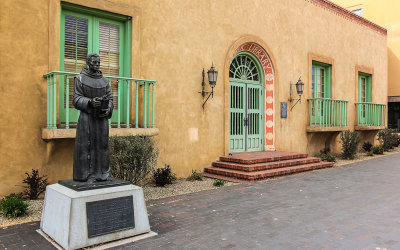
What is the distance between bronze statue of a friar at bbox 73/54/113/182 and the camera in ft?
14.0

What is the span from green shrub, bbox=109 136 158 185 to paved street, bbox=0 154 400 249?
30.3 inches

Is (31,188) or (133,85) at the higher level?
(133,85)

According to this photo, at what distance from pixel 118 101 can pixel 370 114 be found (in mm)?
13775

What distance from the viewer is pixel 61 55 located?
269 inches

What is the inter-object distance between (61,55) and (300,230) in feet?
18.9

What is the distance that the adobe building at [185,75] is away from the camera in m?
6.23

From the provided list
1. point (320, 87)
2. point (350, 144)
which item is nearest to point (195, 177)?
point (350, 144)

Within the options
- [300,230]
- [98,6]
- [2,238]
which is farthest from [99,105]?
[98,6]

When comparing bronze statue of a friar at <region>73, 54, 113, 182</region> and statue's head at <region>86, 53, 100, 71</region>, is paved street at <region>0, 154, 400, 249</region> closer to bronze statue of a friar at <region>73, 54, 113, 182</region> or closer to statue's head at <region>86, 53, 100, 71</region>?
bronze statue of a friar at <region>73, 54, 113, 182</region>

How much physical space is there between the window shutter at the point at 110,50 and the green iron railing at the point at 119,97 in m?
0.23

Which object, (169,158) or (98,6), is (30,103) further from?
(169,158)

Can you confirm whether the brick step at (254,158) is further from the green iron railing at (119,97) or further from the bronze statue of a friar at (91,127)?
the bronze statue of a friar at (91,127)

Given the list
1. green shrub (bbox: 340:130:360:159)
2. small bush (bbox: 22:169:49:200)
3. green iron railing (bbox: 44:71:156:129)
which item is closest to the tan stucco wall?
green shrub (bbox: 340:130:360:159)

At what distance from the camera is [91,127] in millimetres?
4355
